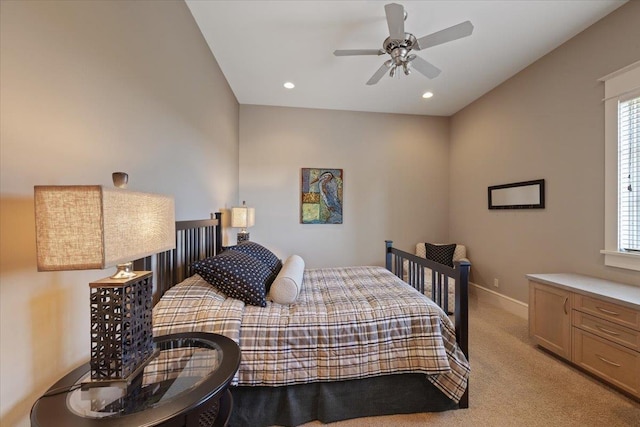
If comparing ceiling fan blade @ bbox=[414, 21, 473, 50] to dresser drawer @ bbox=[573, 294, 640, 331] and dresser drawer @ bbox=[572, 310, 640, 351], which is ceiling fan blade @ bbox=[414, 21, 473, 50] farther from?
dresser drawer @ bbox=[572, 310, 640, 351]

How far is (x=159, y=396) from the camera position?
2.79 feet

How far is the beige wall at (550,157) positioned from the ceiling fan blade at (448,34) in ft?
4.67

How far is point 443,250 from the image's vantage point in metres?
4.09

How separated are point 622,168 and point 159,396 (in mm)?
3494

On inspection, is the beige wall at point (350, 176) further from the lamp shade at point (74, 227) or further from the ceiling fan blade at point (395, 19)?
the lamp shade at point (74, 227)

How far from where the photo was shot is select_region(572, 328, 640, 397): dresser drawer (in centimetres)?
174

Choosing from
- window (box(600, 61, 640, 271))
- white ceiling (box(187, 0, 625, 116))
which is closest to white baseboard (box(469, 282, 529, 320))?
window (box(600, 61, 640, 271))

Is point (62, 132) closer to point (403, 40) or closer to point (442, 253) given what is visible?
point (403, 40)

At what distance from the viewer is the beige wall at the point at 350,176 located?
414 centimetres

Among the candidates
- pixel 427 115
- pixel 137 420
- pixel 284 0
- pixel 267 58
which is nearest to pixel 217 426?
pixel 137 420

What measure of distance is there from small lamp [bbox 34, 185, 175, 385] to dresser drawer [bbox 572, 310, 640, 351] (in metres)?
2.82

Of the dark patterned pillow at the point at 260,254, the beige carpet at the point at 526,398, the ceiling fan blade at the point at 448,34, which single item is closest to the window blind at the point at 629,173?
the beige carpet at the point at 526,398

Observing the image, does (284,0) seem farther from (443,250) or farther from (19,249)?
(443,250)

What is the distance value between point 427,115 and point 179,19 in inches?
151
